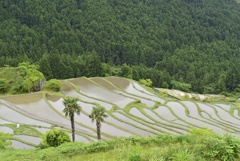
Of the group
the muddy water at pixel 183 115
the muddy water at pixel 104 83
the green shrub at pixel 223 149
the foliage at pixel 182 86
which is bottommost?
the green shrub at pixel 223 149

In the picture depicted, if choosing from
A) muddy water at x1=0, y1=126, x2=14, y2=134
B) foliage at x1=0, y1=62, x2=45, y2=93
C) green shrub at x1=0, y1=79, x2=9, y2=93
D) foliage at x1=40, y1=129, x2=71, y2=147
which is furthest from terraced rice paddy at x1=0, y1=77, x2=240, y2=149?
green shrub at x1=0, y1=79, x2=9, y2=93

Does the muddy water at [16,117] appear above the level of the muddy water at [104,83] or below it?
below

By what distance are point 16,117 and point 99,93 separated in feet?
55.7

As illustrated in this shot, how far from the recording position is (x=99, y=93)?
54438mm

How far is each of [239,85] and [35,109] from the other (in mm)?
57891

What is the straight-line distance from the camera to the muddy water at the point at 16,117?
128 ft

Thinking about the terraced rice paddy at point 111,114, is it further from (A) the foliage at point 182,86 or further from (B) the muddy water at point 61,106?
(A) the foliage at point 182,86

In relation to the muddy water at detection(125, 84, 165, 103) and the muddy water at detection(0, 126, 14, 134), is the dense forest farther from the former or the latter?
the muddy water at detection(0, 126, 14, 134)

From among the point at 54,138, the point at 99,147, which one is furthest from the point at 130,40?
the point at 99,147

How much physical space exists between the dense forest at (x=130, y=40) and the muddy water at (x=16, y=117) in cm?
2944

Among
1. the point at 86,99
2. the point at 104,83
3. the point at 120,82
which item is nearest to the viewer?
the point at 86,99

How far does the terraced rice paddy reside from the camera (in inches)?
1462

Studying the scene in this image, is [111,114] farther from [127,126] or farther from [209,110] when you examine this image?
[209,110]

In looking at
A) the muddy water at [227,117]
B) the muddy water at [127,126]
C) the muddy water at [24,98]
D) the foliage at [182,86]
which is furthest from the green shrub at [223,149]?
the foliage at [182,86]
